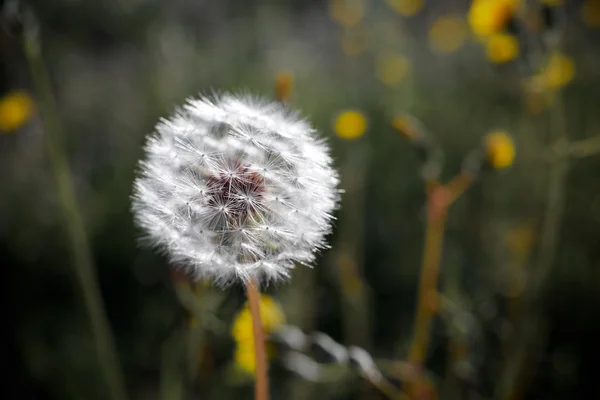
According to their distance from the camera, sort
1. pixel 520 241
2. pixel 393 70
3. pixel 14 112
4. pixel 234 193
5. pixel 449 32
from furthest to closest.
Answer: pixel 449 32, pixel 393 70, pixel 14 112, pixel 520 241, pixel 234 193

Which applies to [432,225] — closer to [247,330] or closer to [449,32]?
[247,330]

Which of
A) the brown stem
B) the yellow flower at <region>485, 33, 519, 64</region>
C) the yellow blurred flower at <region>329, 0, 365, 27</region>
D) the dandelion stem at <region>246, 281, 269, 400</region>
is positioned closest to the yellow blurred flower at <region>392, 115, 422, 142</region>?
the brown stem

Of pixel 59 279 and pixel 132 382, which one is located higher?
pixel 59 279

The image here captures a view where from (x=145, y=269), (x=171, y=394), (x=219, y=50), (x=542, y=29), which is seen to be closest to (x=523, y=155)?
(x=542, y=29)

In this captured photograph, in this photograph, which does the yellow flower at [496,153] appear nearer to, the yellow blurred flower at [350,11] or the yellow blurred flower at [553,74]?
the yellow blurred flower at [553,74]

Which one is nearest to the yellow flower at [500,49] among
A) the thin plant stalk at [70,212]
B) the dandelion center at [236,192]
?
the dandelion center at [236,192]

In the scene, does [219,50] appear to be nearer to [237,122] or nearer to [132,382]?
[132,382]

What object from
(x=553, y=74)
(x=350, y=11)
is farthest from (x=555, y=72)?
(x=350, y=11)
